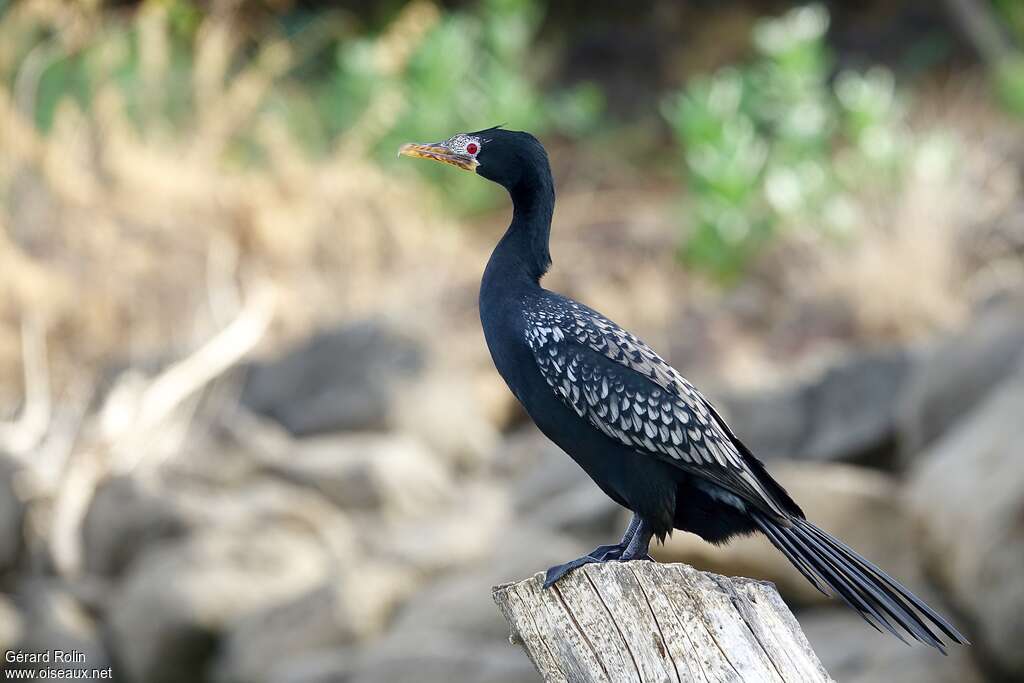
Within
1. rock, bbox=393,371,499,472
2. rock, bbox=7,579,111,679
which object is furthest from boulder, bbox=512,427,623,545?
rock, bbox=7,579,111,679

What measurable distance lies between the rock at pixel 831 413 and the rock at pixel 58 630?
161 inches

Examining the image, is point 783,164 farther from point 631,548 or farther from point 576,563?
point 576,563

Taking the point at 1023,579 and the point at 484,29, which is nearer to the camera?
the point at 1023,579

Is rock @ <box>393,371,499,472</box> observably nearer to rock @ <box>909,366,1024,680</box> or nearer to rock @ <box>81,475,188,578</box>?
rock @ <box>81,475,188,578</box>

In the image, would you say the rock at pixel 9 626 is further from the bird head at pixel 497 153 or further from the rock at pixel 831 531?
the bird head at pixel 497 153

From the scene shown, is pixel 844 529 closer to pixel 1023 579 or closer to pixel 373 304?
pixel 1023 579

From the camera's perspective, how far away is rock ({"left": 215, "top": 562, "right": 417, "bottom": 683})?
23.9 ft

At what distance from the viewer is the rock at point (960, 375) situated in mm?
7883

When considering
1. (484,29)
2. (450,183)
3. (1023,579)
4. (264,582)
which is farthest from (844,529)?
(484,29)

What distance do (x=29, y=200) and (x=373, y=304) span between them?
2.94 meters

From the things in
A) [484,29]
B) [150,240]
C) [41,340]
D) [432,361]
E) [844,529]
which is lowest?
[844,529]

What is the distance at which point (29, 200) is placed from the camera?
11.3 meters

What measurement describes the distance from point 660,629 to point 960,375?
5398 mm

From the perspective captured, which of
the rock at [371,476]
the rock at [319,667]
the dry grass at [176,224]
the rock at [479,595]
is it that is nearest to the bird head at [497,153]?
the rock at [479,595]
